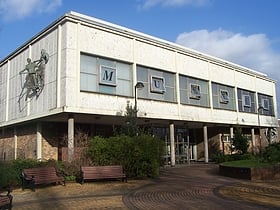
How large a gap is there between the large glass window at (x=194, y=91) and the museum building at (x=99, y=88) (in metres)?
0.08

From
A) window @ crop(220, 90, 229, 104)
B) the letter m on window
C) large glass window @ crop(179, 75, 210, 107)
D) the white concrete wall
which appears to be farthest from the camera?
window @ crop(220, 90, 229, 104)

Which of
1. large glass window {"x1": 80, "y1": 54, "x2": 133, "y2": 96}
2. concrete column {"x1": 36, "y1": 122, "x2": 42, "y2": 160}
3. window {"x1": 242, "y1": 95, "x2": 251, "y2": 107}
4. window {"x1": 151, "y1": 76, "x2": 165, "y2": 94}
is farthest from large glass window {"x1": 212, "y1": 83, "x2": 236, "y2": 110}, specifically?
concrete column {"x1": 36, "y1": 122, "x2": 42, "y2": 160}

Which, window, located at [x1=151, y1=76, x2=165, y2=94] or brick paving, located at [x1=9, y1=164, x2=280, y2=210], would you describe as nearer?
brick paving, located at [x1=9, y1=164, x2=280, y2=210]

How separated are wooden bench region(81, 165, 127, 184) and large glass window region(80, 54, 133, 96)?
721 cm

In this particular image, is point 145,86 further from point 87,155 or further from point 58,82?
point 87,155

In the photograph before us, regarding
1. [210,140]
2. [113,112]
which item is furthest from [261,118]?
[113,112]

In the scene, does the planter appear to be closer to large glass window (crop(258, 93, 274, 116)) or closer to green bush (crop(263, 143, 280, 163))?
green bush (crop(263, 143, 280, 163))

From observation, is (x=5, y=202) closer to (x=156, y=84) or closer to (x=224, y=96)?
(x=156, y=84)

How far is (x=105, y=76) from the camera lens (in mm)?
22812

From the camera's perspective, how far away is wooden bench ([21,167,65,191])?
13461mm

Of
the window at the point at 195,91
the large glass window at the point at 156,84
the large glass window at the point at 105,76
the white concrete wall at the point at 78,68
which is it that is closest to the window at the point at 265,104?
the white concrete wall at the point at 78,68

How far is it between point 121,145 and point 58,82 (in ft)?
A: 21.9

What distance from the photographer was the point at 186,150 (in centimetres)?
3344

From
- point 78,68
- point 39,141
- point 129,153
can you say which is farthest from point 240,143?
point 39,141
